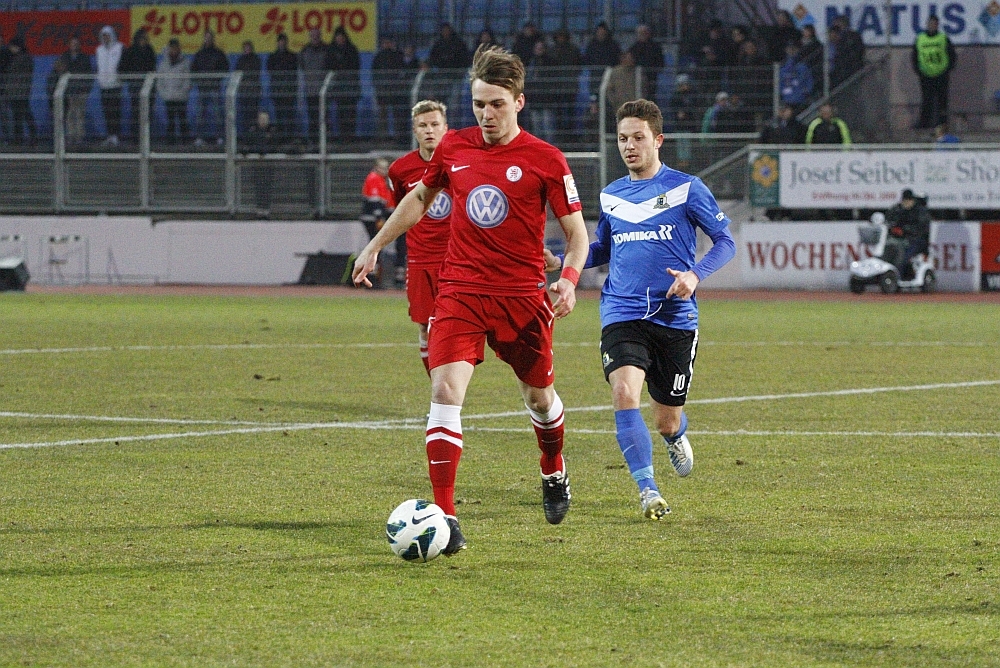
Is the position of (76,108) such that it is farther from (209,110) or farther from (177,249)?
(177,249)

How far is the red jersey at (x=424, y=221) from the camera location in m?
10.5

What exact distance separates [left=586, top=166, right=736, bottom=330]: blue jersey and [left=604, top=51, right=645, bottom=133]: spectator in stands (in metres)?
19.1

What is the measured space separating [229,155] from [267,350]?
13228 millimetres

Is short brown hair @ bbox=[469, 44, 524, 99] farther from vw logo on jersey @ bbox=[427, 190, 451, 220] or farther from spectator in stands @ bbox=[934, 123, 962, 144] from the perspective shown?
spectator in stands @ bbox=[934, 123, 962, 144]

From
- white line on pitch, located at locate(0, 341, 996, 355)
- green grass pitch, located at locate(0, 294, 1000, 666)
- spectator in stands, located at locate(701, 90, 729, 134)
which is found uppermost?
spectator in stands, located at locate(701, 90, 729, 134)

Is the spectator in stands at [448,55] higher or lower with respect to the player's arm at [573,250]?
higher

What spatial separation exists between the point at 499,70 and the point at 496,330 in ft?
3.50

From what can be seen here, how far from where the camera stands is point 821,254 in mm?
26234

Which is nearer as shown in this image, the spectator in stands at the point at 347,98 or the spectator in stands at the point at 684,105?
the spectator in stands at the point at 684,105

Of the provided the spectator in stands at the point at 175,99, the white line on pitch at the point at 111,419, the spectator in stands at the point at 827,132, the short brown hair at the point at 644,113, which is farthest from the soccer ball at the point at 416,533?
the spectator in stands at the point at 175,99

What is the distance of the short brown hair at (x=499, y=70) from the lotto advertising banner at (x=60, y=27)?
94.3ft

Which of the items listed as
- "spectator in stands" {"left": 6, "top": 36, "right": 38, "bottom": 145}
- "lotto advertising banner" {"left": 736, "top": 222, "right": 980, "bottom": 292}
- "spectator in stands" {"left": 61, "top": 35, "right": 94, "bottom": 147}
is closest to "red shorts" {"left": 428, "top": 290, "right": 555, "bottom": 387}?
"lotto advertising banner" {"left": 736, "top": 222, "right": 980, "bottom": 292}

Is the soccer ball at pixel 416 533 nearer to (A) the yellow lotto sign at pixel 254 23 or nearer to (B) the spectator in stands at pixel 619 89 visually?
(B) the spectator in stands at pixel 619 89

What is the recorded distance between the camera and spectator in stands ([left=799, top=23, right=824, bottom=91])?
27.6m
